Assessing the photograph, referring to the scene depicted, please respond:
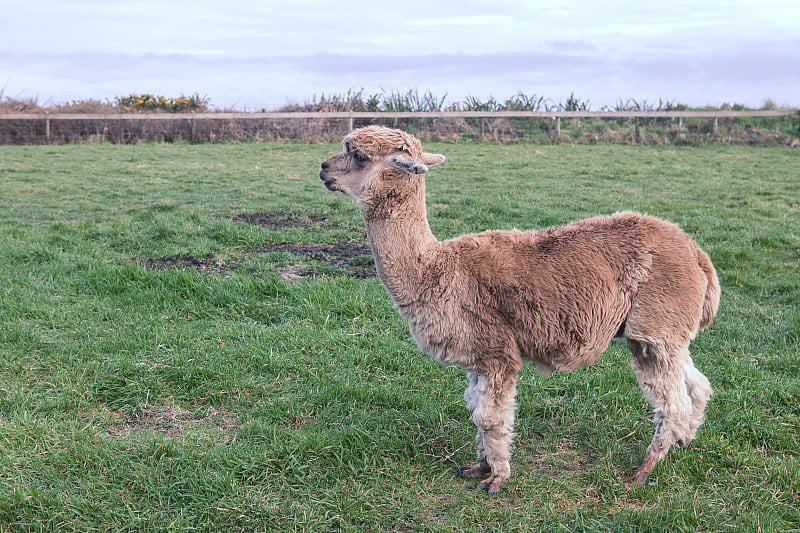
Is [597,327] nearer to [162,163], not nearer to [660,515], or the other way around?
[660,515]

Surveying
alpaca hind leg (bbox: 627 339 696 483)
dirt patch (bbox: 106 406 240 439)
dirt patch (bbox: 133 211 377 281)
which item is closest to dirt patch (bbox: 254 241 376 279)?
dirt patch (bbox: 133 211 377 281)

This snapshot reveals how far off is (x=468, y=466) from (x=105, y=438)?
2252mm

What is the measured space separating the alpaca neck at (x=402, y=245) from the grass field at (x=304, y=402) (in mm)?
1040

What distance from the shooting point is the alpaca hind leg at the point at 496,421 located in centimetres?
383

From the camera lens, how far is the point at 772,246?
858 cm

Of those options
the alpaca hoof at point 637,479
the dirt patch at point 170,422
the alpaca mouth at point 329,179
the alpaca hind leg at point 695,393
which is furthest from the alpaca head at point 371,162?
the alpaca hoof at point 637,479

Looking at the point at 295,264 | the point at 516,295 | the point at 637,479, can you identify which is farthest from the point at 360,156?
the point at 295,264

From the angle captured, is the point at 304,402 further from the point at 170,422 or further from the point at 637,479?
the point at 637,479

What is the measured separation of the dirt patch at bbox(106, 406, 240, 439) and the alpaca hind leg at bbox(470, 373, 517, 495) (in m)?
1.71

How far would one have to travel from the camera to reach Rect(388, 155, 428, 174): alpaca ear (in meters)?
3.64

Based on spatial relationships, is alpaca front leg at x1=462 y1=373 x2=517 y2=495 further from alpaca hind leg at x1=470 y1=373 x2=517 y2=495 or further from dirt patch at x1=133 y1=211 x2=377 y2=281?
dirt patch at x1=133 y1=211 x2=377 y2=281

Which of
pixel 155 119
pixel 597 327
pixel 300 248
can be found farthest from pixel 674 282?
pixel 155 119

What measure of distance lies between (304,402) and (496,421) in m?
1.58

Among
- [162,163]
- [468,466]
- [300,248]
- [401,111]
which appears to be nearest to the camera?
[468,466]
